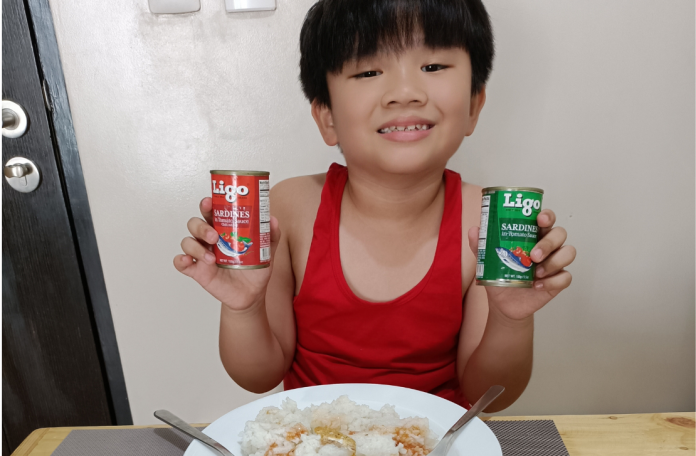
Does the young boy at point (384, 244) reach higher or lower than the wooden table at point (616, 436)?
higher

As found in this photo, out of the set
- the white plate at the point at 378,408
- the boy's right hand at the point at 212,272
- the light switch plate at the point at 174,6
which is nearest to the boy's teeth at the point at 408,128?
the boy's right hand at the point at 212,272

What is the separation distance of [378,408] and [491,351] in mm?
299

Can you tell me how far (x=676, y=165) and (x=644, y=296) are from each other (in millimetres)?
390

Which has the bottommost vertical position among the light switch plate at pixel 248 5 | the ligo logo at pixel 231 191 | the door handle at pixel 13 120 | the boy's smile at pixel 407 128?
the ligo logo at pixel 231 191

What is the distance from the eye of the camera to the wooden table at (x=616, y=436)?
25.9 inches

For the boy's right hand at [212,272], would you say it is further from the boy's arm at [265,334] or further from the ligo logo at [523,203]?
the ligo logo at [523,203]

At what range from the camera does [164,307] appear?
1.54m

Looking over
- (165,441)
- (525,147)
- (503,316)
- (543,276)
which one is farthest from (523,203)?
(525,147)

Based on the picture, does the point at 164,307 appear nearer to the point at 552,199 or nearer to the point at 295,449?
the point at 295,449

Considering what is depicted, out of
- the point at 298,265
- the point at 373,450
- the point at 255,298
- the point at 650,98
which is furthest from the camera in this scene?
the point at 650,98

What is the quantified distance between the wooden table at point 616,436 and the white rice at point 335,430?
7.5 inches

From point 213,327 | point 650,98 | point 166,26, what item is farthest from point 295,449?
point 650,98

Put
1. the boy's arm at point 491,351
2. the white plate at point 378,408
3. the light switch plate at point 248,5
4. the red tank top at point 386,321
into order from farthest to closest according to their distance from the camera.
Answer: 1. the light switch plate at point 248,5
2. the red tank top at point 386,321
3. the boy's arm at point 491,351
4. the white plate at point 378,408

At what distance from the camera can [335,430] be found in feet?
2.10
